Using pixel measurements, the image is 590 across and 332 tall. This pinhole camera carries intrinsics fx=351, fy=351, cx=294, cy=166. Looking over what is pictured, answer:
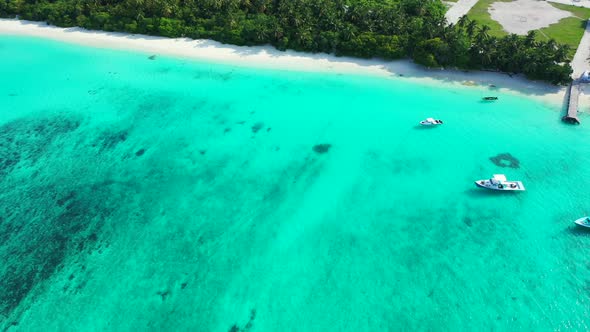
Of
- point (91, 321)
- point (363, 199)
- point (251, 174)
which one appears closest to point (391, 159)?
point (363, 199)

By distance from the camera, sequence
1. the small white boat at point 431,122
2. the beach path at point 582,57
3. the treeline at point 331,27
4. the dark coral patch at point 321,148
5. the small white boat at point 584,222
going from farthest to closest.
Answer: the treeline at point 331,27 < the beach path at point 582,57 < the small white boat at point 431,122 < the dark coral patch at point 321,148 < the small white boat at point 584,222

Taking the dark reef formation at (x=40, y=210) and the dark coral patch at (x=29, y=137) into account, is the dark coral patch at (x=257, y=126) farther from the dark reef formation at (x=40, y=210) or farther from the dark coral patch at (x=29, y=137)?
the dark coral patch at (x=29, y=137)

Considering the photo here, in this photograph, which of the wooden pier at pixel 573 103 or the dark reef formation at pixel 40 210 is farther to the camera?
the wooden pier at pixel 573 103

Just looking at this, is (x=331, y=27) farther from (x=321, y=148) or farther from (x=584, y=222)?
(x=584, y=222)

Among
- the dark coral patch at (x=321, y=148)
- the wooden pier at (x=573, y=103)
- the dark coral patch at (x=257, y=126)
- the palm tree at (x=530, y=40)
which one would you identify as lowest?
the dark coral patch at (x=321, y=148)

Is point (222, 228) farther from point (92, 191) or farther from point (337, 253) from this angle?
point (92, 191)

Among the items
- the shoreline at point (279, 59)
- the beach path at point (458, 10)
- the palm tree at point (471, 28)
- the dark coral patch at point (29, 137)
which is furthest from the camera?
the beach path at point (458, 10)

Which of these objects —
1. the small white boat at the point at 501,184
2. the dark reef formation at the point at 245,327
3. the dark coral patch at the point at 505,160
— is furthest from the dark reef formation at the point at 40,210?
the dark coral patch at the point at 505,160
